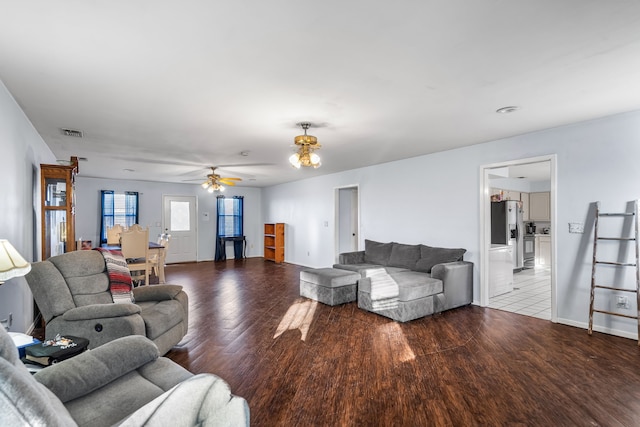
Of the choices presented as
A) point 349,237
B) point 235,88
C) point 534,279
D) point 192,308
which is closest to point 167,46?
point 235,88

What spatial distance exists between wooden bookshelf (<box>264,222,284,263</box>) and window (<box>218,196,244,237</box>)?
36.5 inches

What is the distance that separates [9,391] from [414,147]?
509 cm

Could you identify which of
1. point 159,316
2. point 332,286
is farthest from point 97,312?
point 332,286

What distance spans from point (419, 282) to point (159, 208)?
785 cm

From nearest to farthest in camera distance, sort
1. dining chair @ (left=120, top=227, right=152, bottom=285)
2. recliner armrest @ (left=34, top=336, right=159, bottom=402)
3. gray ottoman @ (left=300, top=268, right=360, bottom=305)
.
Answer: recliner armrest @ (left=34, top=336, right=159, bottom=402) < gray ottoman @ (left=300, top=268, right=360, bottom=305) < dining chair @ (left=120, top=227, right=152, bottom=285)

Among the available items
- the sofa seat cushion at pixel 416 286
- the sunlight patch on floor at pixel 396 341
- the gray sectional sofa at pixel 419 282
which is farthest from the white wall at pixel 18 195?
the sofa seat cushion at pixel 416 286

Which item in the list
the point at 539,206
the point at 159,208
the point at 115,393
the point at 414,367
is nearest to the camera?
the point at 115,393

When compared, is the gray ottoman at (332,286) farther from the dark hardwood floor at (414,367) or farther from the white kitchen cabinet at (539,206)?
the white kitchen cabinet at (539,206)

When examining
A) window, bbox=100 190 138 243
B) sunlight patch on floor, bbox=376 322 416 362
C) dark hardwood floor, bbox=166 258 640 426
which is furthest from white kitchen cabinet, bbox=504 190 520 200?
window, bbox=100 190 138 243

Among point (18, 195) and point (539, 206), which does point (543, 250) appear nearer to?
point (539, 206)

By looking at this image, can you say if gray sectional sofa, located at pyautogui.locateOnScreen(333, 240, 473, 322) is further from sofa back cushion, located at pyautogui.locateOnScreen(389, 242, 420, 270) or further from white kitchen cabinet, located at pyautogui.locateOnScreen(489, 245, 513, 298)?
white kitchen cabinet, located at pyautogui.locateOnScreen(489, 245, 513, 298)

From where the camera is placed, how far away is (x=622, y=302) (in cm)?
364

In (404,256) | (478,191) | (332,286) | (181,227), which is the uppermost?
(478,191)

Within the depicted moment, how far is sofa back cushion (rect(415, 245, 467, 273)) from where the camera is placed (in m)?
4.97
